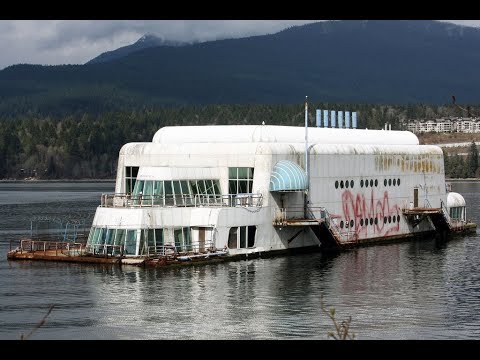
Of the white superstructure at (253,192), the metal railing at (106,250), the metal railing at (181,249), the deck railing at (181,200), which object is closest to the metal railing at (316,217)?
the white superstructure at (253,192)

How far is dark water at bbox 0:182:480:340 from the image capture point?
111 ft

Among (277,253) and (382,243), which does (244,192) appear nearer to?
(277,253)

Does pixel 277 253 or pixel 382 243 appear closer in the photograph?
pixel 277 253

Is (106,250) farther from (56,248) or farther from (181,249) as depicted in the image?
(56,248)

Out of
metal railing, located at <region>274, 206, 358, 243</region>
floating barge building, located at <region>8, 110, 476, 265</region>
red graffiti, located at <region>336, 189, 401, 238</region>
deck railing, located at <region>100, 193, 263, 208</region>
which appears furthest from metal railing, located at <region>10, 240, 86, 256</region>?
red graffiti, located at <region>336, 189, 401, 238</region>

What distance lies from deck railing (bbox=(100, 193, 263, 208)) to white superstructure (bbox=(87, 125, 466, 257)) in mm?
64

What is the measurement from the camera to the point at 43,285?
45500mm

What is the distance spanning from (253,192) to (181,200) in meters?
4.96

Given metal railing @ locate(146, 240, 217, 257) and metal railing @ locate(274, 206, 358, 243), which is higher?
metal railing @ locate(274, 206, 358, 243)

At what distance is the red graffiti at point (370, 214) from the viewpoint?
6588cm

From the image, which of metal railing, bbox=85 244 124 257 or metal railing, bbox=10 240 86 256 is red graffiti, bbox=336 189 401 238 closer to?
metal railing, bbox=10 240 86 256

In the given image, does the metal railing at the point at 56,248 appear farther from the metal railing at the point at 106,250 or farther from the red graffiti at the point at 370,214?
the red graffiti at the point at 370,214

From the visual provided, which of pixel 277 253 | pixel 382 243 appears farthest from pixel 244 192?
pixel 382 243
